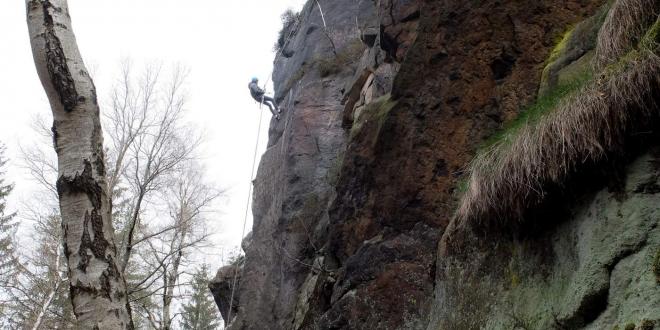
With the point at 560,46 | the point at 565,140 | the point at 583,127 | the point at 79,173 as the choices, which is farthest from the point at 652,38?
the point at 79,173

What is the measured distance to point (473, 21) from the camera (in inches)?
270

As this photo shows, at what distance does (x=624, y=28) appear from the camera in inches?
159

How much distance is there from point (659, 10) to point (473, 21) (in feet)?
10.2

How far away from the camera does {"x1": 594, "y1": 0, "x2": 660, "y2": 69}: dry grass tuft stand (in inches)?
154

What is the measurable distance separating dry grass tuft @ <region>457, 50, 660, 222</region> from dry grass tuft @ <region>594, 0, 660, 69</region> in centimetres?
33

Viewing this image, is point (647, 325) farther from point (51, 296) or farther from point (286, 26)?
point (286, 26)

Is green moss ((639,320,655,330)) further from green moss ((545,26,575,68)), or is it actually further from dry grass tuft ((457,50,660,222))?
green moss ((545,26,575,68))

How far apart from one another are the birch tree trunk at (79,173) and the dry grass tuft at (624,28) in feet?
11.3

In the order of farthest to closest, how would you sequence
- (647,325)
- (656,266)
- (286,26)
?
1. (286,26)
2. (656,266)
3. (647,325)

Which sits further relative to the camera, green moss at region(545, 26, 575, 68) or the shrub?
the shrub

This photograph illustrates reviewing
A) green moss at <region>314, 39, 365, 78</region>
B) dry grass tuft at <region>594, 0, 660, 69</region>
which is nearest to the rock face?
dry grass tuft at <region>594, 0, 660, 69</region>

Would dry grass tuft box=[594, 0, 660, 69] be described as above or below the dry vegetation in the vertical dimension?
above

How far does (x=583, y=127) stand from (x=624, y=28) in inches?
37.7

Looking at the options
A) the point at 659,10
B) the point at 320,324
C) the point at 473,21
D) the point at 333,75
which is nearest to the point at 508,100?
the point at 473,21
